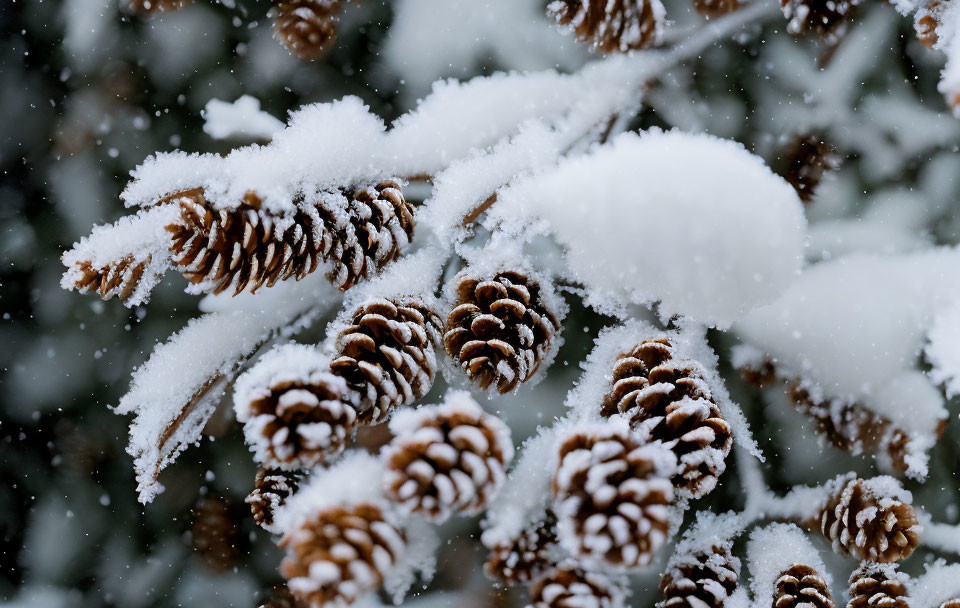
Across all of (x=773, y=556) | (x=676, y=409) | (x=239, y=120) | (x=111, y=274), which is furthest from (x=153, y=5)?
(x=773, y=556)

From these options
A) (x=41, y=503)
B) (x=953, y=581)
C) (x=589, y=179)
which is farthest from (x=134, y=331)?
(x=953, y=581)

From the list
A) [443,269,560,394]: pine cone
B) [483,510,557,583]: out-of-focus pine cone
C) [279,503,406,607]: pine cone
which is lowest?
[279,503,406,607]: pine cone

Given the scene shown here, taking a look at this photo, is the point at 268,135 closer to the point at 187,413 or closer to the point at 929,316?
the point at 187,413

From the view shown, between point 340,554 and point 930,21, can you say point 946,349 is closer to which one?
point 930,21

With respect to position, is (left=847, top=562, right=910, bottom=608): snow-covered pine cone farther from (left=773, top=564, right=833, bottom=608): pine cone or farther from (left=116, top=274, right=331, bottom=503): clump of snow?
(left=116, top=274, right=331, bottom=503): clump of snow

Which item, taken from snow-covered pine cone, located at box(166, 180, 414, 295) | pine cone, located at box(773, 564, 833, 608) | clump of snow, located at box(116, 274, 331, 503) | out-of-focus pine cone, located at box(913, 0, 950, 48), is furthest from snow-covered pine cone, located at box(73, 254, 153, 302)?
out-of-focus pine cone, located at box(913, 0, 950, 48)

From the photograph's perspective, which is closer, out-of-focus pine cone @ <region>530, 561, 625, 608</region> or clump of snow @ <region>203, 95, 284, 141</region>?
out-of-focus pine cone @ <region>530, 561, 625, 608</region>
